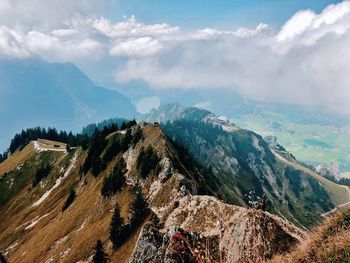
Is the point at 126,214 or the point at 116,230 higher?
the point at 126,214

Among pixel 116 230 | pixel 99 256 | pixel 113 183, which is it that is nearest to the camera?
pixel 99 256

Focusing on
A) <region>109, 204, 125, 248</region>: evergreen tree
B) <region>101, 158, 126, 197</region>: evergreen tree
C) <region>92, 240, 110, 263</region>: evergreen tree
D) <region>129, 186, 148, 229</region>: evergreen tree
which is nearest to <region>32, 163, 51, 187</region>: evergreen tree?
<region>101, 158, 126, 197</region>: evergreen tree

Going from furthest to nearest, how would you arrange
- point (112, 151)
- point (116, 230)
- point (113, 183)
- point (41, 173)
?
1. point (41, 173)
2. point (112, 151)
3. point (113, 183)
4. point (116, 230)

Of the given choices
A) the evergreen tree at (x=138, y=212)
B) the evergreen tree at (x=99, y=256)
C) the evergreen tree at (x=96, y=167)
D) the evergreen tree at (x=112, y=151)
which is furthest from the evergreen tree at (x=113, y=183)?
the evergreen tree at (x=99, y=256)

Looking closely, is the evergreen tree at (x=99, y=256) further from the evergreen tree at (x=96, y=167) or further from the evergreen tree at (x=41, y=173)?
the evergreen tree at (x=41, y=173)

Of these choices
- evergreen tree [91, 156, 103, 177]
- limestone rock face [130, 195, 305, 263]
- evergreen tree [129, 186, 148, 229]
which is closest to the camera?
limestone rock face [130, 195, 305, 263]

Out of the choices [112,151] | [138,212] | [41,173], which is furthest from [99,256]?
[41,173]

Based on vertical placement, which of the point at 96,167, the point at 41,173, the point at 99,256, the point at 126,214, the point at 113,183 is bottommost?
the point at 99,256

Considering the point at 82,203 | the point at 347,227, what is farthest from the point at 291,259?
the point at 82,203

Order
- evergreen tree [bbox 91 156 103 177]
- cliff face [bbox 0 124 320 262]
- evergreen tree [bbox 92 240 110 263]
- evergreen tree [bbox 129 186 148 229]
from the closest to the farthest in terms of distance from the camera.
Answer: cliff face [bbox 0 124 320 262]
evergreen tree [bbox 92 240 110 263]
evergreen tree [bbox 129 186 148 229]
evergreen tree [bbox 91 156 103 177]

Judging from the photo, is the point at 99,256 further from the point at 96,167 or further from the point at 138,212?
the point at 96,167

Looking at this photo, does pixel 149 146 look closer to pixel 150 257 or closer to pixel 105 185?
pixel 105 185

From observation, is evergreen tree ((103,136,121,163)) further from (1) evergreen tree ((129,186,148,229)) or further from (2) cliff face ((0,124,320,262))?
(1) evergreen tree ((129,186,148,229))

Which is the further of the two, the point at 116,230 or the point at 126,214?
the point at 126,214
